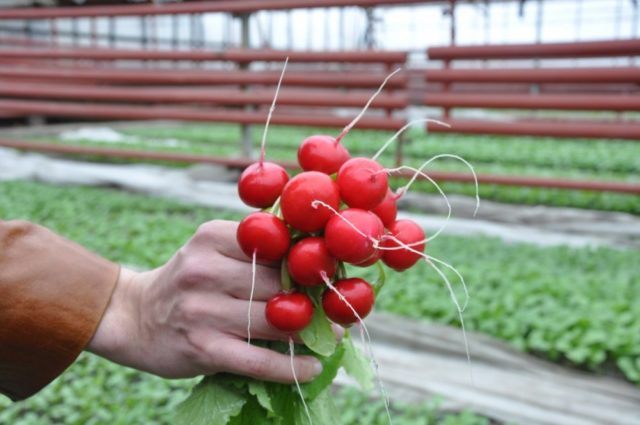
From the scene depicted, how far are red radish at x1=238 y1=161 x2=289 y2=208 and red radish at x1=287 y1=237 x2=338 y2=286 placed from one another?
10 centimetres

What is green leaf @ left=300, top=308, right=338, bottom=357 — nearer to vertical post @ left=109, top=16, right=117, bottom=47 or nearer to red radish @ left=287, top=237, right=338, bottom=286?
red radish @ left=287, top=237, right=338, bottom=286

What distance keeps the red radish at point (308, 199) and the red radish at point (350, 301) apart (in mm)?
95

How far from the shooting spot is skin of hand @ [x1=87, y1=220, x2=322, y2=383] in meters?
0.97

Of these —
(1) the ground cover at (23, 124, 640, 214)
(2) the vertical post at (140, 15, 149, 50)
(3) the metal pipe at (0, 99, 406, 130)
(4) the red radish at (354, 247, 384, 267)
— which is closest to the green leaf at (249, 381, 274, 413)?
(4) the red radish at (354, 247, 384, 267)

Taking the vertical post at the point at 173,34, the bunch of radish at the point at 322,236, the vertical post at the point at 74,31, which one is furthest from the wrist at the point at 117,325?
the vertical post at the point at 173,34

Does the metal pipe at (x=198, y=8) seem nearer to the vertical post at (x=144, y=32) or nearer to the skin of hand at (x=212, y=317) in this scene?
the skin of hand at (x=212, y=317)

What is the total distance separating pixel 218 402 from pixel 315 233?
0.31 meters

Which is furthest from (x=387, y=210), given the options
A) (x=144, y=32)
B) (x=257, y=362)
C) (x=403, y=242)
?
(x=144, y=32)

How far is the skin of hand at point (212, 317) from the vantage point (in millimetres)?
972

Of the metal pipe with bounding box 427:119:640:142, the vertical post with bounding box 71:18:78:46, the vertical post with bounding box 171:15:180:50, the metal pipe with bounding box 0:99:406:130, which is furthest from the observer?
the vertical post with bounding box 171:15:180:50

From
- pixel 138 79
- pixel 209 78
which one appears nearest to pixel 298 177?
pixel 209 78

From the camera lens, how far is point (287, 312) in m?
0.95

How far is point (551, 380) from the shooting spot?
2.20 m

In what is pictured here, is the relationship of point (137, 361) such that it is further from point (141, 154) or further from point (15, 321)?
point (141, 154)
